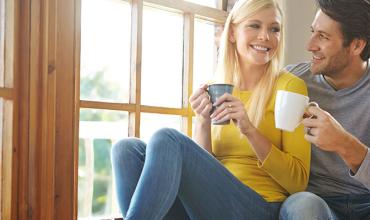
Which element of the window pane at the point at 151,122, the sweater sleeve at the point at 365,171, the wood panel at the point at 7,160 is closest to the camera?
the sweater sleeve at the point at 365,171

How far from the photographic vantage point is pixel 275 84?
144 cm

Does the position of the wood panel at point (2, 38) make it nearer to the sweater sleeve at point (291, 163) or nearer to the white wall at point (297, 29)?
the sweater sleeve at point (291, 163)

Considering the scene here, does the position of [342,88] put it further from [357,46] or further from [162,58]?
[162,58]

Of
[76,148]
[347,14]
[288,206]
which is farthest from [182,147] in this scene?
[347,14]

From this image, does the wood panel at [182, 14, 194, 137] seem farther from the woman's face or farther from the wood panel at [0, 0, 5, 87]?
the wood panel at [0, 0, 5, 87]

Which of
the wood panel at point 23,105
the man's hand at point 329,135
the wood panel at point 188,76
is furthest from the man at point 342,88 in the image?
the wood panel at point 23,105

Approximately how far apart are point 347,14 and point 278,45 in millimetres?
226

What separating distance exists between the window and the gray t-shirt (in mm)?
532

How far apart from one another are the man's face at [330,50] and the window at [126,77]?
53 centimetres

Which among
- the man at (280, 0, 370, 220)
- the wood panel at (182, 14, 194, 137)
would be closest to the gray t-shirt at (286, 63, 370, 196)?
the man at (280, 0, 370, 220)

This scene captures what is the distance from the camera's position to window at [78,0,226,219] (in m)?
1.55

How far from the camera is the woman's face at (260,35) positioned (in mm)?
1453

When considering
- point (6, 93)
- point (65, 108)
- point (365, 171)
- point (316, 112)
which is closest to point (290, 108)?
point (316, 112)

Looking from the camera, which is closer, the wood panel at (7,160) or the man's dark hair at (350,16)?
the wood panel at (7,160)
